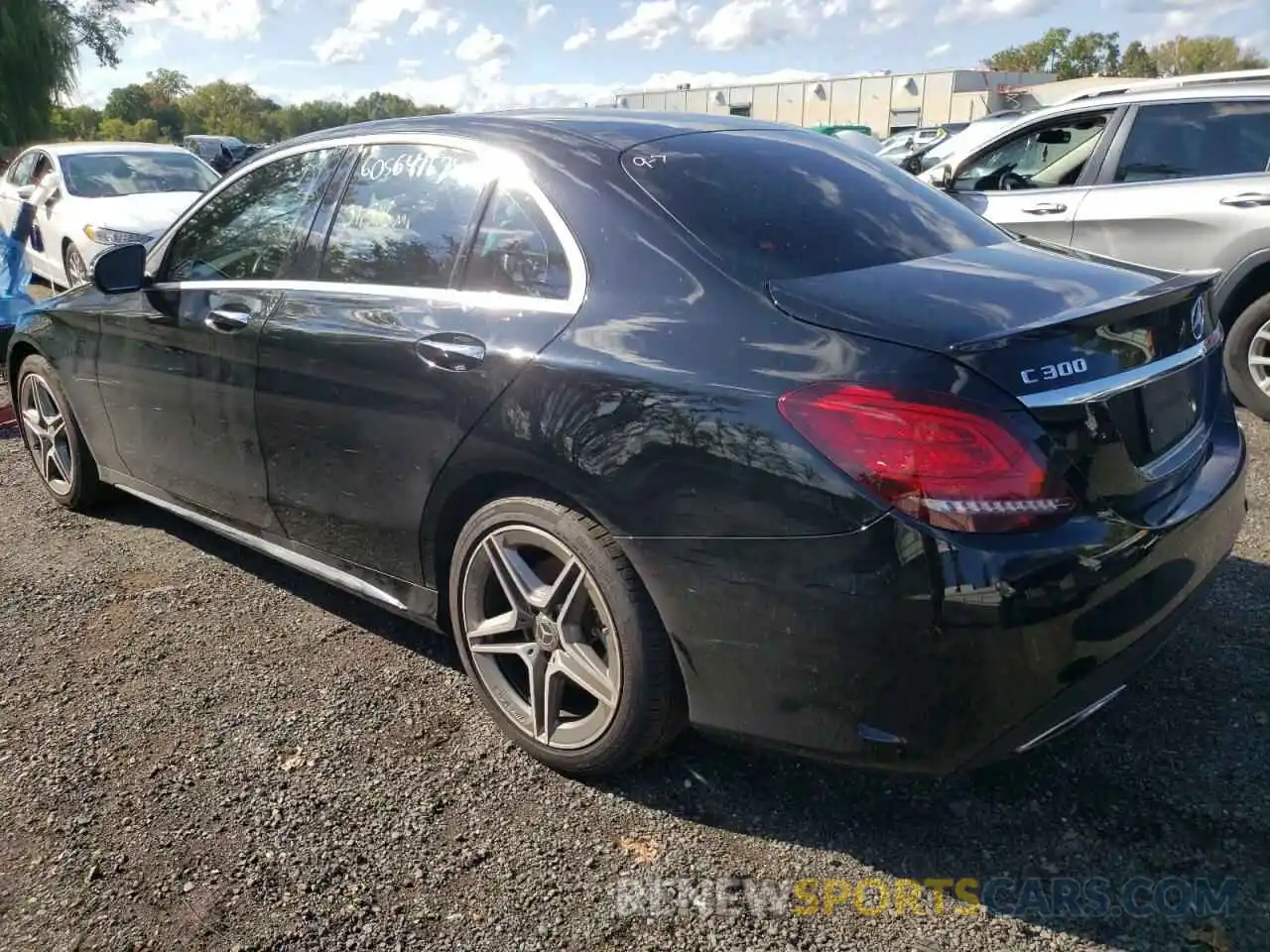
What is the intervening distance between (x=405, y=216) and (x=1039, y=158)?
16.3 ft

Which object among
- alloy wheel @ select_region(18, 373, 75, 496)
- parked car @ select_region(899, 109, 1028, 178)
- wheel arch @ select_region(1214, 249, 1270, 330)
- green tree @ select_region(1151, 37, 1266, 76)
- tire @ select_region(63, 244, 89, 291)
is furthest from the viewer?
green tree @ select_region(1151, 37, 1266, 76)

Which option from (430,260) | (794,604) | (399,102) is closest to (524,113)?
(430,260)

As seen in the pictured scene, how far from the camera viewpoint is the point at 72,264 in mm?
9844

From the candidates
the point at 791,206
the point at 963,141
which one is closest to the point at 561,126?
the point at 791,206

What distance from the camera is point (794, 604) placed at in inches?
84.9

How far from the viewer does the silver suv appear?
560cm

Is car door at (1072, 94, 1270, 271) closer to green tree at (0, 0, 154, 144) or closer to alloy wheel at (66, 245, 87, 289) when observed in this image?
alloy wheel at (66, 245, 87, 289)

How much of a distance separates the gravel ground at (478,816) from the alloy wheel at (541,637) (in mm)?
178

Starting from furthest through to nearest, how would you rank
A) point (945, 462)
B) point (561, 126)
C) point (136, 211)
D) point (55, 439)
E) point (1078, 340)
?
point (136, 211) → point (55, 439) → point (561, 126) → point (1078, 340) → point (945, 462)

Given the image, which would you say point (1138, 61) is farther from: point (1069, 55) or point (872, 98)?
point (872, 98)

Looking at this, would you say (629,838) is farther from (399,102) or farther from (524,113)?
(399,102)

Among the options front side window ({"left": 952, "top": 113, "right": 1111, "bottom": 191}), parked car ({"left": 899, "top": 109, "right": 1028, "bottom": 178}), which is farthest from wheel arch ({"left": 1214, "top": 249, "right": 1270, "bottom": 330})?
parked car ({"left": 899, "top": 109, "right": 1028, "bottom": 178})

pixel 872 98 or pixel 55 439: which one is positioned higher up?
pixel 55 439

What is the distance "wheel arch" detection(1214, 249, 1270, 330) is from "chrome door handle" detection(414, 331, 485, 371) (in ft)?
15.1
